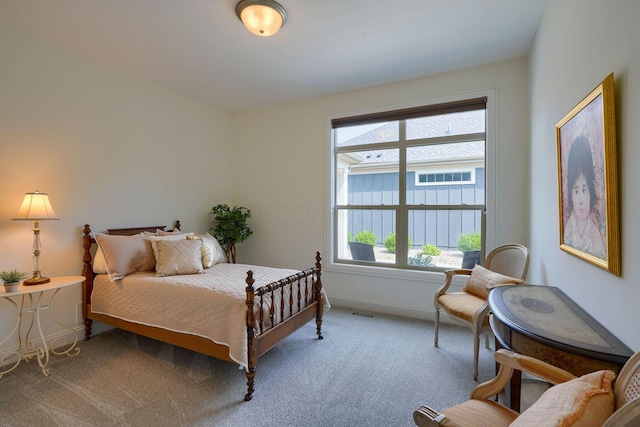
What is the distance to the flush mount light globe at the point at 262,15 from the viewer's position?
81.8 inches

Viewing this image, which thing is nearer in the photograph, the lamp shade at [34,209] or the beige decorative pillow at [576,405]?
the beige decorative pillow at [576,405]

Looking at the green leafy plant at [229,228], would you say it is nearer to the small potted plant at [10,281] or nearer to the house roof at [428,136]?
the house roof at [428,136]

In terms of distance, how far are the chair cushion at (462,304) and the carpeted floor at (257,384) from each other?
43 centimetres

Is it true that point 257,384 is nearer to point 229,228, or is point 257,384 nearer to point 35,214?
point 35,214

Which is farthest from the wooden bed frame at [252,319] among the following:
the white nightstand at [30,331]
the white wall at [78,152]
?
the white nightstand at [30,331]

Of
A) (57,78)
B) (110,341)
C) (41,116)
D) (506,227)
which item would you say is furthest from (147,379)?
(506,227)

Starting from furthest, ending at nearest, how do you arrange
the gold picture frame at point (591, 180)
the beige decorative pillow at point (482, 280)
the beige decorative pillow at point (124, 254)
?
the beige decorative pillow at point (124, 254) → the beige decorative pillow at point (482, 280) → the gold picture frame at point (591, 180)

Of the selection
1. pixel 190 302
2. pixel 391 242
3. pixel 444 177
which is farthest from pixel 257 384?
pixel 444 177

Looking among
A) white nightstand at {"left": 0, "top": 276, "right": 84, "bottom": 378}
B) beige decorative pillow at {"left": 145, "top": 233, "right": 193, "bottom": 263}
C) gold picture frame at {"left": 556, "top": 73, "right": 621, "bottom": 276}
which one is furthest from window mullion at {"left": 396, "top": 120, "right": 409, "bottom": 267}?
white nightstand at {"left": 0, "top": 276, "right": 84, "bottom": 378}

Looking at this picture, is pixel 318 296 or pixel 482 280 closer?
pixel 482 280

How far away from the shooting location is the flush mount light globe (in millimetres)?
2078

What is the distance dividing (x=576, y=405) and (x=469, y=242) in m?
2.71

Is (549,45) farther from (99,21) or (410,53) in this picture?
(99,21)

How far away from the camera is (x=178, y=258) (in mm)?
2824
